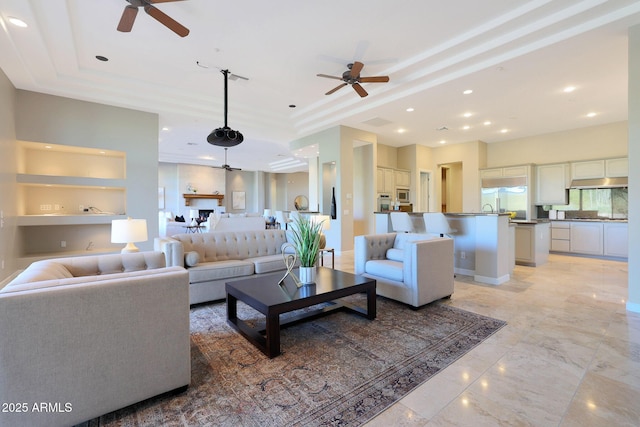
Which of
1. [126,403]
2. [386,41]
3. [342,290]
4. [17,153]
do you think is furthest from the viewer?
[17,153]

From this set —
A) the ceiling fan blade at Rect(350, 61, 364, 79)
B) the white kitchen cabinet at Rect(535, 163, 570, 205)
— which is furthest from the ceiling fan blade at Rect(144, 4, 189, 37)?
the white kitchen cabinet at Rect(535, 163, 570, 205)

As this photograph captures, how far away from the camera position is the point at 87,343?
1.49 metres

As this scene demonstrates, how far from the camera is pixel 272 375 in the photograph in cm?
204

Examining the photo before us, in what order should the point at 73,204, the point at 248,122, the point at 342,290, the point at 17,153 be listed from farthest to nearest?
the point at 248,122 → the point at 73,204 → the point at 17,153 → the point at 342,290

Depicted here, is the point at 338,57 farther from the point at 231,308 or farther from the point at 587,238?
the point at 587,238

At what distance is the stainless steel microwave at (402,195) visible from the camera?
905 centimetres

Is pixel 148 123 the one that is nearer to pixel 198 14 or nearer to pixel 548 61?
pixel 198 14

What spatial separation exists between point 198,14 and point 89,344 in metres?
3.64

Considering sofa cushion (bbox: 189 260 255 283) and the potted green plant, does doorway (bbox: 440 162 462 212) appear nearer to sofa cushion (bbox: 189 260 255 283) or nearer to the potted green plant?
sofa cushion (bbox: 189 260 255 283)

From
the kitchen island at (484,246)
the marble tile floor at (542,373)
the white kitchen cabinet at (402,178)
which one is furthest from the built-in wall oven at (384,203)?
the marble tile floor at (542,373)

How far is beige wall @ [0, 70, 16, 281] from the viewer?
4207 mm

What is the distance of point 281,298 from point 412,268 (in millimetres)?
1613

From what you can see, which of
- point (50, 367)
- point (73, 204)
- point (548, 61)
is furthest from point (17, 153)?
point (548, 61)

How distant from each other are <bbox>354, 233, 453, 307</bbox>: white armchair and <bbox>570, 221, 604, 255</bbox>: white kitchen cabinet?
5.39m
